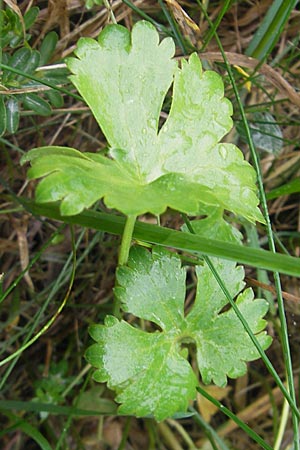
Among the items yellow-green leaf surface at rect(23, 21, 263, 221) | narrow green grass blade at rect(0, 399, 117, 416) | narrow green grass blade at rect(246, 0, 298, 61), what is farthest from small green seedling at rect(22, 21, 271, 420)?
narrow green grass blade at rect(246, 0, 298, 61)

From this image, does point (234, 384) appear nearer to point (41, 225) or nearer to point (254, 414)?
point (254, 414)

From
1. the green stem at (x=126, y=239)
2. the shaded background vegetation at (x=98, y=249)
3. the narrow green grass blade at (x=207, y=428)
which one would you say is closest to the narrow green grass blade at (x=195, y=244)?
the green stem at (x=126, y=239)

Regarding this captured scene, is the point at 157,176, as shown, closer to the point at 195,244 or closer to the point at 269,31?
the point at 195,244

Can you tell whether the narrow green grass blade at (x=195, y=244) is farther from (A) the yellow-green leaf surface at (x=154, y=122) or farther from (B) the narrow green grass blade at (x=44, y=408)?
(B) the narrow green grass blade at (x=44, y=408)

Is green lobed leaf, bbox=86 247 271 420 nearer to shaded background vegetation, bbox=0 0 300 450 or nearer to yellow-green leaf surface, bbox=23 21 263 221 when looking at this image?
yellow-green leaf surface, bbox=23 21 263 221

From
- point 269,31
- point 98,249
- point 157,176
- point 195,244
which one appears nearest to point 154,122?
point 157,176

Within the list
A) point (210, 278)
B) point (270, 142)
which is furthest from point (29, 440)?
point (270, 142)
